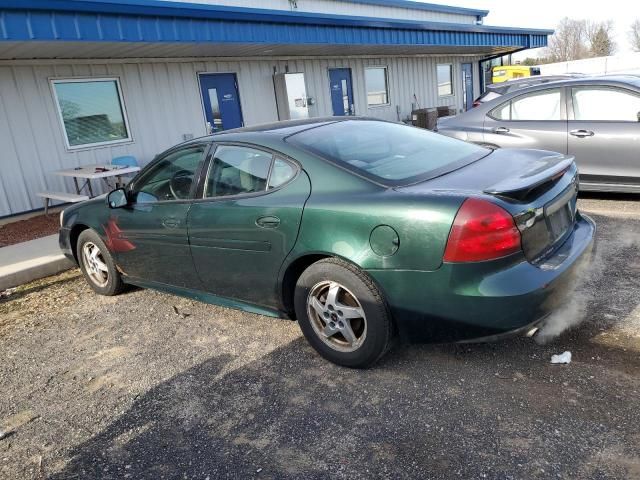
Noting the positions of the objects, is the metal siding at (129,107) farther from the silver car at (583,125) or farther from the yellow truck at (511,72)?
the yellow truck at (511,72)

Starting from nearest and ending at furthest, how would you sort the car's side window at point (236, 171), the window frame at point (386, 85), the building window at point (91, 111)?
the car's side window at point (236, 171), the building window at point (91, 111), the window frame at point (386, 85)

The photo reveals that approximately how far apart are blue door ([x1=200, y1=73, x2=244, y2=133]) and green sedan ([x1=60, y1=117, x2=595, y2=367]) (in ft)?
22.9

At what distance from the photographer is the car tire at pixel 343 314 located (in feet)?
9.41

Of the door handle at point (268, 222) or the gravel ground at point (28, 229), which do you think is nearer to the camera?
the door handle at point (268, 222)

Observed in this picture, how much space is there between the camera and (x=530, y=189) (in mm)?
2721

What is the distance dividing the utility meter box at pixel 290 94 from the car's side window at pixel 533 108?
6.28 metres

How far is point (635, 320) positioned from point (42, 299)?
509 cm

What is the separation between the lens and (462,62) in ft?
63.6

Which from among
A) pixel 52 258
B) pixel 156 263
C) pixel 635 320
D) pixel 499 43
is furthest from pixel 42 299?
pixel 499 43

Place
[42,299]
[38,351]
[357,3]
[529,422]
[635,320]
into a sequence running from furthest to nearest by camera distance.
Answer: [357,3] → [42,299] → [38,351] → [635,320] → [529,422]

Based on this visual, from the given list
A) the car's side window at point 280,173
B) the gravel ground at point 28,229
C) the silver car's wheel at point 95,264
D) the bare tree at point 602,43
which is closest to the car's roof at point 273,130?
the car's side window at point 280,173

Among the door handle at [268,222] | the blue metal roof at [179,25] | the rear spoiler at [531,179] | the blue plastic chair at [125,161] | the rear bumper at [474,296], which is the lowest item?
the rear bumper at [474,296]

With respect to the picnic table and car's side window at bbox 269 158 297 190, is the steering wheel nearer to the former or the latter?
car's side window at bbox 269 158 297 190

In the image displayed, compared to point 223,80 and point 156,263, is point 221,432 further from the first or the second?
point 223,80
